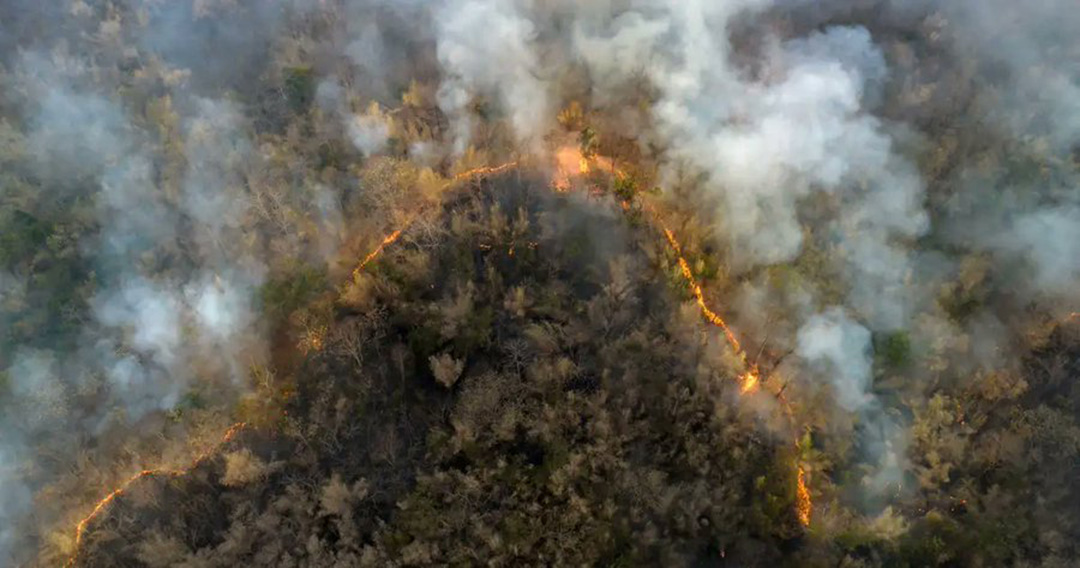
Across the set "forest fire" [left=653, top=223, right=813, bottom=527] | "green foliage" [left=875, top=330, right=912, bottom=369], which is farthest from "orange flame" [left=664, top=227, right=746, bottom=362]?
"green foliage" [left=875, top=330, right=912, bottom=369]

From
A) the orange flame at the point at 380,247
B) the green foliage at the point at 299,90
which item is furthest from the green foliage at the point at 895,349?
the green foliage at the point at 299,90

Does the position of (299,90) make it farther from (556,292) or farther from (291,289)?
(556,292)

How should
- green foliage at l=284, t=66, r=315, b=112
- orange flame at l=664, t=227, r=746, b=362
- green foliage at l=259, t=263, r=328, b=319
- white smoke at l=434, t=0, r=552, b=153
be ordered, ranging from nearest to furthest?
orange flame at l=664, t=227, r=746, b=362 < green foliage at l=259, t=263, r=328, b=319 < white smoke at l=434, t=0, r=552, b=153 < green foliage at l=284, t=66, r=315, b=112

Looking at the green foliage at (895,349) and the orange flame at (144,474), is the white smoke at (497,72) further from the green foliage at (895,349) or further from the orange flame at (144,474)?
the green foliage at (895,349)

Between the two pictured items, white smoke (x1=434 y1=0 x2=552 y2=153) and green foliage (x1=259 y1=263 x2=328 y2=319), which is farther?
white smoke (x1=434 y1=0 x2=552 y2=153)

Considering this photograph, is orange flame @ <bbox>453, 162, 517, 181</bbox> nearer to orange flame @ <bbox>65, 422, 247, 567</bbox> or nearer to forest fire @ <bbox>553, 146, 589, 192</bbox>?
forest fire @ <bbox>553, 146, 589, 192</bbox>

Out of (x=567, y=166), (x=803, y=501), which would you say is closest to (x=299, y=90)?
(x=567, y=166)

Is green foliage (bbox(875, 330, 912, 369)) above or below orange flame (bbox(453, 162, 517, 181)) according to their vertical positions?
below
